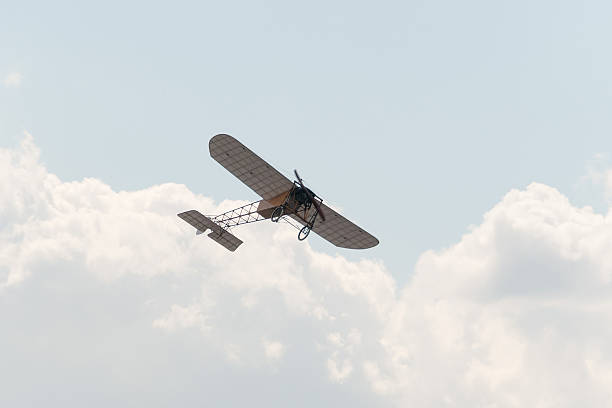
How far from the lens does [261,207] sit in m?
44.4

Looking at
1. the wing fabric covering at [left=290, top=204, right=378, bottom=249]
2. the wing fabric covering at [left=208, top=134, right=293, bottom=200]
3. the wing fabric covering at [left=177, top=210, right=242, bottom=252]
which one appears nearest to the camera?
the wing fabric covering at [left=208, top=134, right=293, bottom=200]

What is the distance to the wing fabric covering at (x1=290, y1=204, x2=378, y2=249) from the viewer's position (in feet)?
151

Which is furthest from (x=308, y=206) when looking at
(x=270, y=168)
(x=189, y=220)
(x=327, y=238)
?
(x=189, y=220)

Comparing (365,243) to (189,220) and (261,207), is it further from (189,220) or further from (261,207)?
(189,220)

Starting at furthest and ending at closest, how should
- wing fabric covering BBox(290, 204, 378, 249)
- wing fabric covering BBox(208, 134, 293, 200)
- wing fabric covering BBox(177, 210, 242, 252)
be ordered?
wing fabric covering BBox(177, 210, 242, 252) < wing fabric covering BBox(290, 204, 378, 249) < wing fabric covering BBox(208, 134, 293, 200)

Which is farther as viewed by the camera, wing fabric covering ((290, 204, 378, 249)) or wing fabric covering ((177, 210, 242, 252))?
wing fabric covering ((177, 210, 242, 252))

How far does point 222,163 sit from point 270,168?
278 cm

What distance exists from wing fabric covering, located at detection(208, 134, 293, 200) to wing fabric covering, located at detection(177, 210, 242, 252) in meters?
5.64

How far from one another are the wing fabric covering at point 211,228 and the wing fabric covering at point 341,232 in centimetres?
550

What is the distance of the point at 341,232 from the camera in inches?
1852

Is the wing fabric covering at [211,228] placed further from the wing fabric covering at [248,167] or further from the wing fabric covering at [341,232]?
the wing fabric covering at [248,167]

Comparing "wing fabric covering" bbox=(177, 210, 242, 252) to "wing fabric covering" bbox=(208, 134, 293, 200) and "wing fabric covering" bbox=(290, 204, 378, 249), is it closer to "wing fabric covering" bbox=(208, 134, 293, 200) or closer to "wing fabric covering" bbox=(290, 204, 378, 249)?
"wing fabric covering" bbox=(290, 204, 378, 249)

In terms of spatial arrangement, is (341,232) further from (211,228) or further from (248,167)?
(211,228)

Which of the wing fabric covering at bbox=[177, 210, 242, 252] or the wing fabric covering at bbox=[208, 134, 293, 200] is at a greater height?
the wing fabric covering at bbox=[208, 134, 293, 200]
